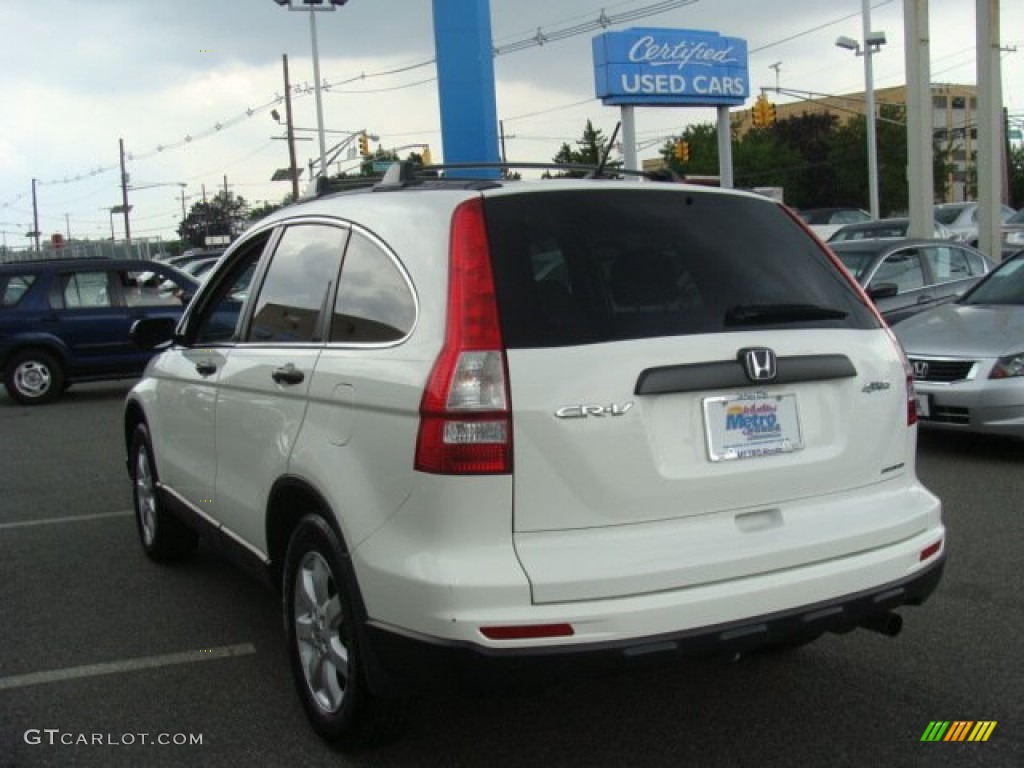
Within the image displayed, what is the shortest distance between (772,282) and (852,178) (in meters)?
71.2

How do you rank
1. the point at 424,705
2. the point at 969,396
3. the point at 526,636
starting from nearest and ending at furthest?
the point at 526,636 < the point at 424,705 < the point at 969,396

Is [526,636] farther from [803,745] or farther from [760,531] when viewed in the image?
[803,745]

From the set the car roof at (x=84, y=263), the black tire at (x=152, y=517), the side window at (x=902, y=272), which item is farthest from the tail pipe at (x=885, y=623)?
the car roof at (x=84, y=263)

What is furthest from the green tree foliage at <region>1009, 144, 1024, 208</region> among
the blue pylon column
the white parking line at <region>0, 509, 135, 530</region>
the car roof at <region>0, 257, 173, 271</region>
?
the white parking line at <region>0, 509, 135, 530</region>

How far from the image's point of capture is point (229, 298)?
15.4ft

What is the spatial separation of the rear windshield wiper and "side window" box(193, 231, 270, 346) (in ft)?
6.71

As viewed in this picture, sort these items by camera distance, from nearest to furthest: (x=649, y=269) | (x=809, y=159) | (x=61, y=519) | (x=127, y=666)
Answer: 1. (x=649, y=269)
2. (x=127, y=666)
3. (x=61, y=519)
4. (x=809, y=159)

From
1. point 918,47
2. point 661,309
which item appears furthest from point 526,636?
point 918,47

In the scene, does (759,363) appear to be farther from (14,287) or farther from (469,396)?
(14,287)

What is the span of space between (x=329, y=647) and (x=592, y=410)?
122 cm

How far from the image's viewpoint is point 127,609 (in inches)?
196

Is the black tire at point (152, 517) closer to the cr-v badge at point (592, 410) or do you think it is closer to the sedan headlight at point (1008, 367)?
the cr-v badge at point (592, 410)

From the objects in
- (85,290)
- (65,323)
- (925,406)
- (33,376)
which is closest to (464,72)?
(85,290)

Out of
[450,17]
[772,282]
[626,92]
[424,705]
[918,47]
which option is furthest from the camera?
[626,92]
